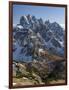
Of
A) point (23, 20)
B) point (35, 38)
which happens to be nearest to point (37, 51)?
point (35, 38)

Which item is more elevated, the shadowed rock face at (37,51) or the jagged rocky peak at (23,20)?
the jagged rocky peak at (23,20)

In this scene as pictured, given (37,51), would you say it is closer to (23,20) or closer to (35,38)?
(35,38)

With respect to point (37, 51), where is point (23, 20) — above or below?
A: above

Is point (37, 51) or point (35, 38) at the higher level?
point (35, 38)

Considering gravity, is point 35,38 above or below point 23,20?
below

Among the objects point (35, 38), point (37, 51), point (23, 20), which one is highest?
point (23, 20)

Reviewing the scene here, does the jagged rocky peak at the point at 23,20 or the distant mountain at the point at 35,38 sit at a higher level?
the jagged rocky peak at the point at 23,20

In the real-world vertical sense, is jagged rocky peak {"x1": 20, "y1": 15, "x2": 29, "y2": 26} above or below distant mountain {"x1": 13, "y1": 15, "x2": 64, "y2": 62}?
above

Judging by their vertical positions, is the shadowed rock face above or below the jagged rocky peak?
below
